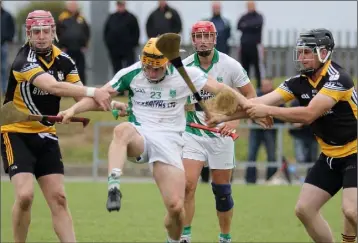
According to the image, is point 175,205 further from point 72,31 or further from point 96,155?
point 72,31

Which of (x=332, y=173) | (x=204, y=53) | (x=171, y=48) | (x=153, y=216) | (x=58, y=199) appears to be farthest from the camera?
(x=153, y=216)

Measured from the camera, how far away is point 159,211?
17562 millimetres

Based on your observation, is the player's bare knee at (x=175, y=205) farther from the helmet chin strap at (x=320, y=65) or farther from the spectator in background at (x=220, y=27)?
the spectator in background at (x=220, y=27)

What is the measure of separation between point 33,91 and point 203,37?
2.36m

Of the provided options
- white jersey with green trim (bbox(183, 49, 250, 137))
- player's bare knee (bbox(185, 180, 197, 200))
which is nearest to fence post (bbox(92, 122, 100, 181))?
white jersey with green trim (bbox(183, 49, 250, 137))

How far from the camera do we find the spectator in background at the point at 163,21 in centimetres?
2414

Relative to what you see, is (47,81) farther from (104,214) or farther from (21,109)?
(104,214)

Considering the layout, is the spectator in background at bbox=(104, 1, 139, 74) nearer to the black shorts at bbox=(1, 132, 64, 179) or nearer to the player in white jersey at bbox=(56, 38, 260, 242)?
the black shorts at bbox=(1, 132, 64, 179)

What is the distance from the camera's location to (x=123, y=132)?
1109 cm

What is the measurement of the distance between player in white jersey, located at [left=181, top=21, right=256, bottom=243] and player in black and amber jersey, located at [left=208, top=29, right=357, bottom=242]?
4.83 ft

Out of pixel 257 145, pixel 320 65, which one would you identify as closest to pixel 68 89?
pixel 320 65

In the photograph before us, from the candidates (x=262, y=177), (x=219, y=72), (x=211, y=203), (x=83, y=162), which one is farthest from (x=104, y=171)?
(x=219, y=72)

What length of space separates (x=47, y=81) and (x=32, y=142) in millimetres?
796

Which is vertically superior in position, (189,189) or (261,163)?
(189,189)
